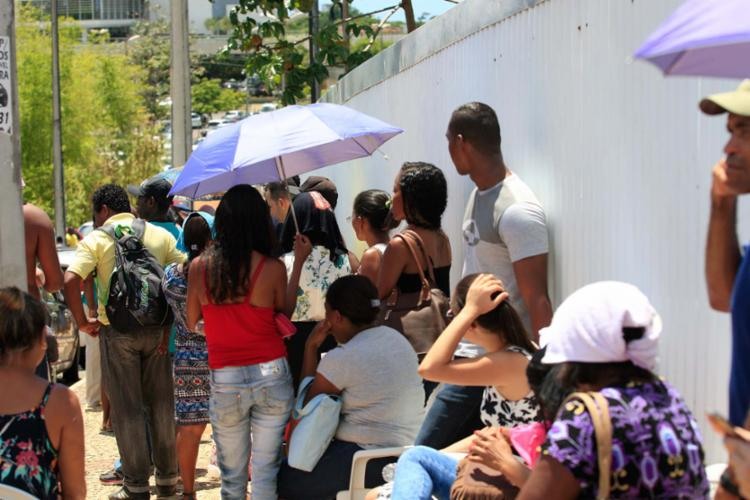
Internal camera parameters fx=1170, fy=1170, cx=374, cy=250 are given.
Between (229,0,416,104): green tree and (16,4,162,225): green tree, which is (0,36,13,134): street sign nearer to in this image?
(229,0,416,104): green tree

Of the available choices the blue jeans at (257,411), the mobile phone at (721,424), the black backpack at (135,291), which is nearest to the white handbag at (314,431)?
the blue jeans at (257,411)

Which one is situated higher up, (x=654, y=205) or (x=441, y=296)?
(x=654, y=205)

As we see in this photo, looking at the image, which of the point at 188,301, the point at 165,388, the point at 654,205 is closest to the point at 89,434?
the point at 165,388

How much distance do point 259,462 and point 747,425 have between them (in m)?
3.36

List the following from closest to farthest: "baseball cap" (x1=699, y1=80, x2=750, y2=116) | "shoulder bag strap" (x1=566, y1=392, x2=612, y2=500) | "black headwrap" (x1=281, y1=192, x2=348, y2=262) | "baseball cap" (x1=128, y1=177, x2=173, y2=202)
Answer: "shoulder bag strap" (x1=566, y1=392, x2=612, y2=500)
"baseball cap" (x1=699, y1=80, x2=750, y2=116)
"black headwrap" (x1=281, y1=192, x2=348, y2=262)
"baseball cap" (x1=128, y1=177, x2=173, y2=202)

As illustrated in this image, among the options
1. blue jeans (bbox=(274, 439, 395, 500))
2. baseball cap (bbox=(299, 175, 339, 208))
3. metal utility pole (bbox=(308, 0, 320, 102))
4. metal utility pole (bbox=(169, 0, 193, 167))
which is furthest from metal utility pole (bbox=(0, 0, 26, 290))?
metal utility pole (bbox=(169, 0, 193, 167))

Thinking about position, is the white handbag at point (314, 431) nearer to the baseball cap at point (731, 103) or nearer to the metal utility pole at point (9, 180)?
the metal utility pole at point (9, 180)

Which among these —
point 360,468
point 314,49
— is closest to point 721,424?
point 360,468

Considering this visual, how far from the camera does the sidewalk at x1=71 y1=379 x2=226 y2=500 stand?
7.60 meters

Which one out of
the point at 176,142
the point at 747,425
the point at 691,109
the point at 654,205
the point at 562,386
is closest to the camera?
the point at 747,425

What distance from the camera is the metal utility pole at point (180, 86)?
1477 cm

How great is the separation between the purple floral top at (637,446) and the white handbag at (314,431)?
2.44 m

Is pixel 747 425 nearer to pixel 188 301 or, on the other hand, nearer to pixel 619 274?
pixel 619 274

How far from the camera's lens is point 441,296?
5781 millimetres
